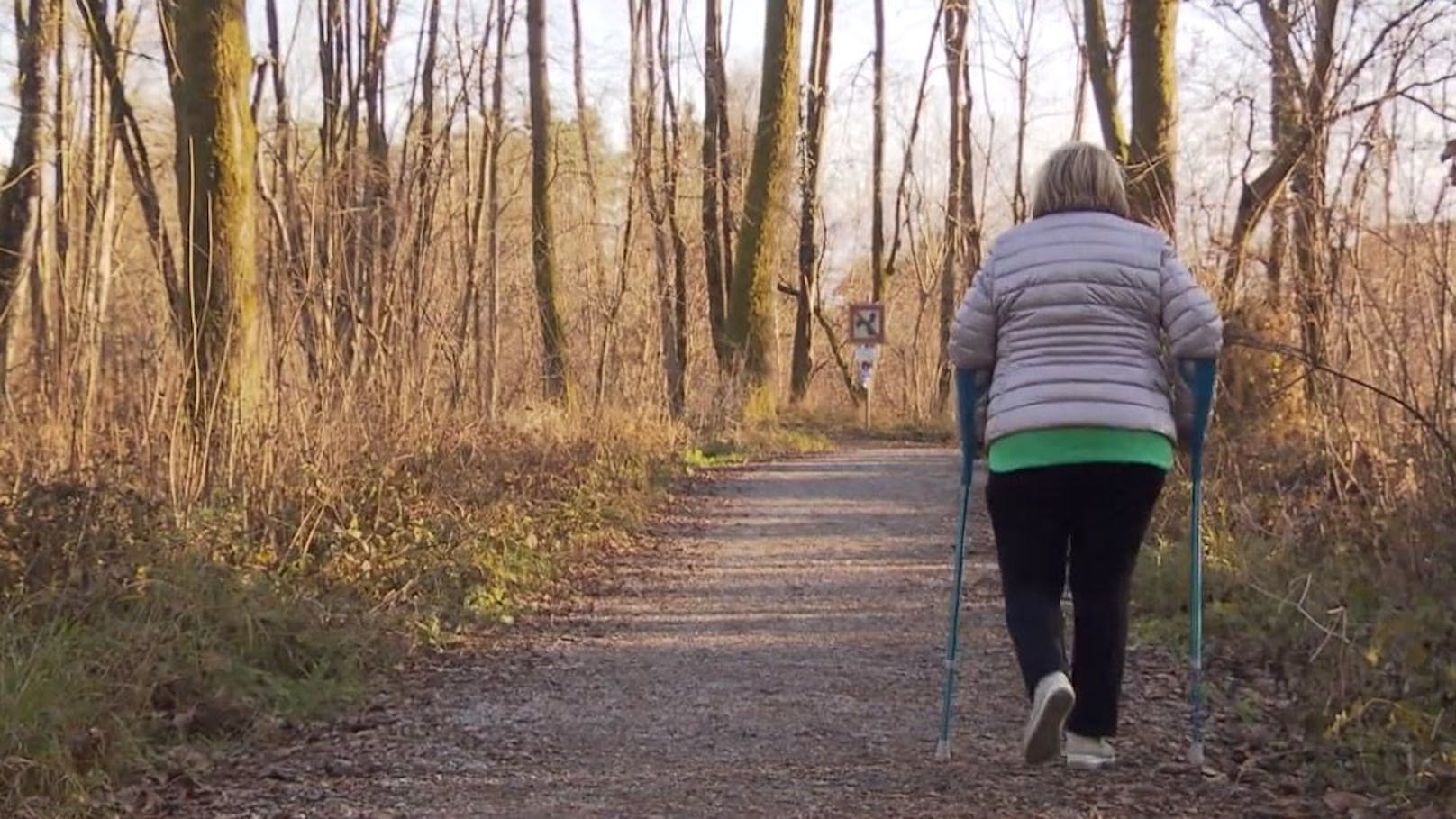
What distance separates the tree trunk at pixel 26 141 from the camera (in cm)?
1267

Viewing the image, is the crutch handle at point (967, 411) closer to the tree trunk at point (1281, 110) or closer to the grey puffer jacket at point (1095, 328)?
the grey puffer jacket at point (1095, 328)

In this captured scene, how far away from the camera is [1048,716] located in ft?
12.8

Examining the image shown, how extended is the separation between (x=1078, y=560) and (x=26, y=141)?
13.2 m

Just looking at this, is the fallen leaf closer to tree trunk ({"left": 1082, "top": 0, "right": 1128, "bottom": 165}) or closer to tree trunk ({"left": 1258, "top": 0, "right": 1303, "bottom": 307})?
tree trunk ({"left": 1258, "top": 0, "right": 1303, "bottom": 307})

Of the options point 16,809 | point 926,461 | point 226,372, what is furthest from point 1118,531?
point 926,461

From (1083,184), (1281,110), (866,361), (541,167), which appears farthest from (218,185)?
(866,361)

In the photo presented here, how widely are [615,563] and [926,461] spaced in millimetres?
7140

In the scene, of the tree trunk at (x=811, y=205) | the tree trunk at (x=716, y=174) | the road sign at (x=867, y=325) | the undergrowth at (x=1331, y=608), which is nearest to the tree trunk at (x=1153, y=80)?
the undergrowth at (x=1331, y=608)

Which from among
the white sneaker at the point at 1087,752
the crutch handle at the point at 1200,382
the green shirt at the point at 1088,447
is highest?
the crutch handle at the point at 1200,382

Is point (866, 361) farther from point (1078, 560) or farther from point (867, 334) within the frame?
point (1078, 560)

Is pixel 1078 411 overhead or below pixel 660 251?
below

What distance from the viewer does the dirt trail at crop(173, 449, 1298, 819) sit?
4016 millimetres

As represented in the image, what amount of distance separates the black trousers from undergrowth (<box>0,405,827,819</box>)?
9.13ft

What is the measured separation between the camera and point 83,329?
21.5ft
